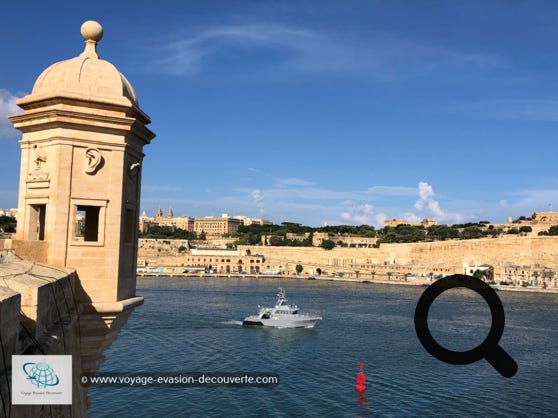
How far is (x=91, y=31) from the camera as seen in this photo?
534cm

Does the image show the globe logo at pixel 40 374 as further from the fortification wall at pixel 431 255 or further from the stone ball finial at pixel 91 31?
the fortification wall at pixel 431 255

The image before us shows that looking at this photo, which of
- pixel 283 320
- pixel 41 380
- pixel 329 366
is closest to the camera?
pixel 41 380

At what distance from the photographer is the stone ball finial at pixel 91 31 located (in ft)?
17.5

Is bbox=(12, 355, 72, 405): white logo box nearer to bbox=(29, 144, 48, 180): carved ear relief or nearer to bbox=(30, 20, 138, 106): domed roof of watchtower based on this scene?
bbox=(29, 144, 48, 180): carved ear relief

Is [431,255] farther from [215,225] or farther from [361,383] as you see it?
[215,225]

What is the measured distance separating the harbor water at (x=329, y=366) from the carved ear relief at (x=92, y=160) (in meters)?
10.4

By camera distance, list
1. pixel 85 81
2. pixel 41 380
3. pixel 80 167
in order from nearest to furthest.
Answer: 1. pixel 41 380
2. pixel 80 167
3. pixel 85 81

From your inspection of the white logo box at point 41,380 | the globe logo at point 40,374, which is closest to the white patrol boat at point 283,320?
the white logo box at point 41,380

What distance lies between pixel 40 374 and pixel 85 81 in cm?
277

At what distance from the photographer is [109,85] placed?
504 cm

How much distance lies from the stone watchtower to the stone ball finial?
1.23 ft

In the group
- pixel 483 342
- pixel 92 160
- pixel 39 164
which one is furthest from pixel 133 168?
pixel 483 342

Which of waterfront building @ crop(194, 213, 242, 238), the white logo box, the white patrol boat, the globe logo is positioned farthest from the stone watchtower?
waterfront building @ crop(194, 213, 242, 238)

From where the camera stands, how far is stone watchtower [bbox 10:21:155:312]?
4.75 metres
